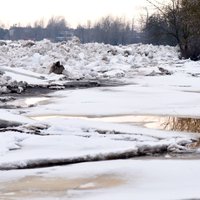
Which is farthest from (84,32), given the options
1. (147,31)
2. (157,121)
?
(157,121)

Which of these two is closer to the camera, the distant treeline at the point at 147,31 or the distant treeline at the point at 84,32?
the distant treeline at the point at 147,31

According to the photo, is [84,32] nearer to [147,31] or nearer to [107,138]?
[147,31]

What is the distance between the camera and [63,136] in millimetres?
6375

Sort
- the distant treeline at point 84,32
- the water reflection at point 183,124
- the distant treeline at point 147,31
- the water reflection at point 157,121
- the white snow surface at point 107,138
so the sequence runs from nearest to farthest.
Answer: the white snow surface at point 107,138, the water reflection at point 183,124, the water reflection at point 157,121, the distant treeline at point 147,31, the distant treeline at point 84,32

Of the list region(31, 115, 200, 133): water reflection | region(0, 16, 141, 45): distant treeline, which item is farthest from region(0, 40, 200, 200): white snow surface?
region(0, 16, 141, 45): distant treeline

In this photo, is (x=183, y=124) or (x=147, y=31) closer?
(x=183, y=124)

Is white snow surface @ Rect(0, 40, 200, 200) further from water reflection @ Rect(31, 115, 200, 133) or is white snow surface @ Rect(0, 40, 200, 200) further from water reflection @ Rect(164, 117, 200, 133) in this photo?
water reflection @ Rect(164, 117, 200, 133)

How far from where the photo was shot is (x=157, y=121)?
27.1 ft

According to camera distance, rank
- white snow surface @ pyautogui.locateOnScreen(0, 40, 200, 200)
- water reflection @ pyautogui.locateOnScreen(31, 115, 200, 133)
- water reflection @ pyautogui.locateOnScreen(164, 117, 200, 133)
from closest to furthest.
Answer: white snow surface @ pyautogui.locateOnScreen(0, 40, 200, 200) → water reflection @ pyautogui.locateOnScreen(164, 117, 200, 133) → water reflection @ pyautogui.locateOnScreen(31, 115, 200, 133)

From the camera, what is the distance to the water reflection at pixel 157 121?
763 centimetres

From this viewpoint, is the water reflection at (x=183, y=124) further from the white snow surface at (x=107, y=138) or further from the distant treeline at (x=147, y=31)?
the distant treeline at (x=147, y=31)

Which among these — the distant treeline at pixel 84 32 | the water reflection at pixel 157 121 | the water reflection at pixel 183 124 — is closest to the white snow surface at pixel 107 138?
the water reflection at pixel 157 121

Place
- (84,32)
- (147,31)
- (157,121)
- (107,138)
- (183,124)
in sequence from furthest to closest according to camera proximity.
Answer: (84,32) → (147,31) → (157,121) → (183,124) → (107,138)

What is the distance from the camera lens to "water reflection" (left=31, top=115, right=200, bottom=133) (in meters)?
7.63
